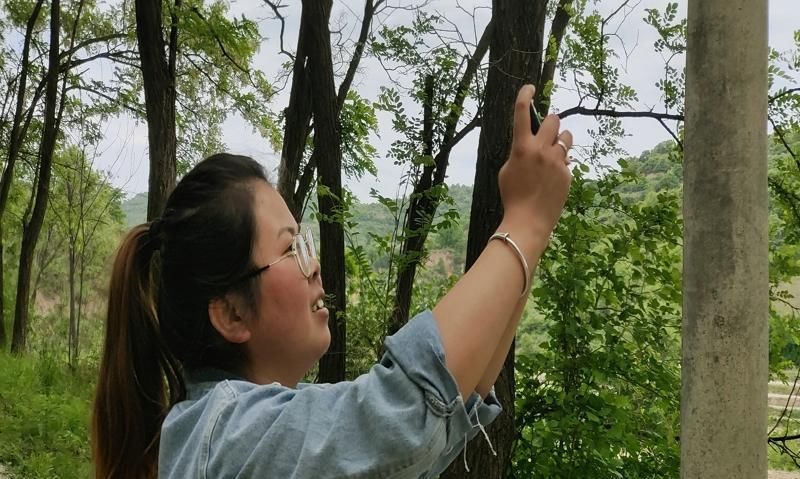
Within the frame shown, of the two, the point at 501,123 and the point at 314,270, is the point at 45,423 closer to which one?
the point at 501,123

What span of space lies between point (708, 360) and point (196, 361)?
1.36 m

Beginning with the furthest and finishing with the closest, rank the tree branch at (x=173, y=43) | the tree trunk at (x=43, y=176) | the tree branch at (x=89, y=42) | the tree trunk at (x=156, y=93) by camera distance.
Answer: the tree branch at (x=89, y=42) → the tree trunk at (x=43, y=176) → the tree branch at (x=173, y=43) → the tree trunk at (x=156, y=93)

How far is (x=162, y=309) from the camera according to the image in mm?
1102

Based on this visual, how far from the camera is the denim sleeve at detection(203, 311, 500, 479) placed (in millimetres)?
696

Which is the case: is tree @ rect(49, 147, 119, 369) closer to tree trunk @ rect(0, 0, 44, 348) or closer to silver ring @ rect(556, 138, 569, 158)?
tree trunk @ rect(0, 0, 44, 348)

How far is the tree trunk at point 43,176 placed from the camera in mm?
10914

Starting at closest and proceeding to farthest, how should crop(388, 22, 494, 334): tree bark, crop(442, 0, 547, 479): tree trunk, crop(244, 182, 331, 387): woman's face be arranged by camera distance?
crop(244, 182, 331, 387): woman's face, crop(442, 0, 547, 479): tree trunk, crop(388, 22, 494, 334): tree bark

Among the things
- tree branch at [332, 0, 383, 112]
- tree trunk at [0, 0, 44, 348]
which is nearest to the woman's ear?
tree branch at [332, 0, 383, 112]

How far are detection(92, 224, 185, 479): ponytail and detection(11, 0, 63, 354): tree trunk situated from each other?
10757 mm

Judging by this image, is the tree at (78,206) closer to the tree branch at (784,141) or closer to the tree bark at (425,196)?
the tree bark at (425,196)

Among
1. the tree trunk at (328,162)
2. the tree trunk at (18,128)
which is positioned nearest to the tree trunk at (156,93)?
the tree trunk at (328,162)

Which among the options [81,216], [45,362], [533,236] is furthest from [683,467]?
[81,216]

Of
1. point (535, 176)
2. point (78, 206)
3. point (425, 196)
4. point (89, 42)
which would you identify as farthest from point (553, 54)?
point (78, 206)

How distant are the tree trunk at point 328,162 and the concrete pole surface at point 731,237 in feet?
13.0
